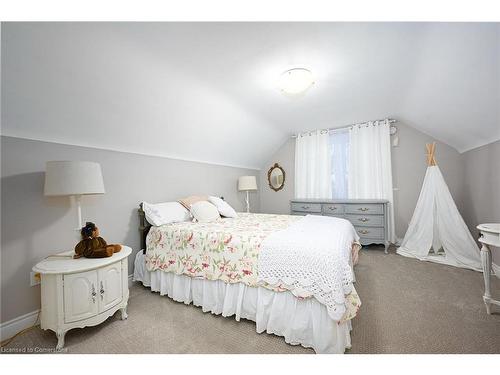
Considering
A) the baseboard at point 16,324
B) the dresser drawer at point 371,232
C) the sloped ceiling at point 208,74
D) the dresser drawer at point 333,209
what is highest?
the sloped ceiling at point 208,74

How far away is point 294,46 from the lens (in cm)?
167

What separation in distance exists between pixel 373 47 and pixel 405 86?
3.46ft

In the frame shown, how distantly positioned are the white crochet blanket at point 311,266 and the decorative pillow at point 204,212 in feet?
3.66

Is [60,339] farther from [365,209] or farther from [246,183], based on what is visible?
[365,209]

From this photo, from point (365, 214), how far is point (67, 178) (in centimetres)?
384

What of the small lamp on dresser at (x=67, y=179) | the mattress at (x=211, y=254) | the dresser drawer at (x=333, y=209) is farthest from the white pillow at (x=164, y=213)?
the dresser drawer at (x=333, y=209)

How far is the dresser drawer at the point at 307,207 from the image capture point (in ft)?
12.3

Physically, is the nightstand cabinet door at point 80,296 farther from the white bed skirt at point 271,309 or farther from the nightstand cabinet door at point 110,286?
the white bed skirt at point 271,309

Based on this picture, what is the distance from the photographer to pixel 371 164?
372 cm

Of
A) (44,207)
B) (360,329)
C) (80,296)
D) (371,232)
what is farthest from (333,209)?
(44,207)

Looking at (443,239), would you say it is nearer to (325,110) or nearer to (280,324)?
(325,110)

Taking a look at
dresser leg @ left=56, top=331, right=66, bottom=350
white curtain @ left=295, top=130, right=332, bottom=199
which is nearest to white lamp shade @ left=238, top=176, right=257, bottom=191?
white curtain @ left=295, top=130, right=332, bottom=199

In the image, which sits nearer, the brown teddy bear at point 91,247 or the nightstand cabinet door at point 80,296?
the nightstand cabinet door at point 80,296
